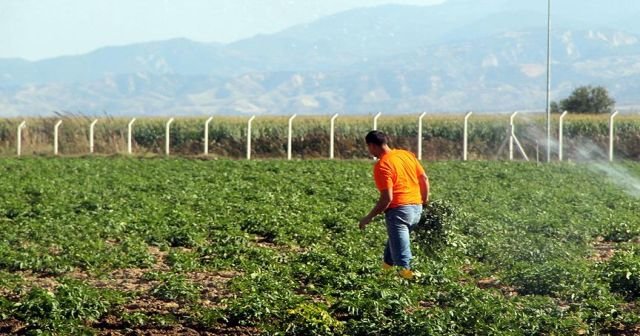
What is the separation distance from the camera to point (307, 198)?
27.1 meters

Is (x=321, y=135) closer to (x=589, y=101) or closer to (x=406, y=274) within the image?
(x=589, y=101)

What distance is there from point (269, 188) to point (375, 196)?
3310 mm

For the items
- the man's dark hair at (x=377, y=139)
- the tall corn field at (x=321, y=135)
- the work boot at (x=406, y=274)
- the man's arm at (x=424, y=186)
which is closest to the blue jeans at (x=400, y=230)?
the work boot at (x=406, y=274)

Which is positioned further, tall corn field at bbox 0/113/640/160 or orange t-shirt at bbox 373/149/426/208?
tall corn field at bbox 0/113/640/160

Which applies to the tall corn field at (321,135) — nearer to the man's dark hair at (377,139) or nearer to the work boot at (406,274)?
the work boot at (406,274)

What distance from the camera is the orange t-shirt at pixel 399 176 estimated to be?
14.6m

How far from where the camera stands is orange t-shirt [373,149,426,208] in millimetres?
14570

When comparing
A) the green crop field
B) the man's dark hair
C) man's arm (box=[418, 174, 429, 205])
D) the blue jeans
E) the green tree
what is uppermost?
the green tree

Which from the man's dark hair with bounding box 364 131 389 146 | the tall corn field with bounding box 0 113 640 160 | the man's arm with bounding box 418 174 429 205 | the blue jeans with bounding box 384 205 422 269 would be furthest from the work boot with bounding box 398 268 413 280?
the tall corn field with bounding box 0 113 640 160

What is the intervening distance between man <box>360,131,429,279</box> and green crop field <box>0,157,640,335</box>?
394 mm

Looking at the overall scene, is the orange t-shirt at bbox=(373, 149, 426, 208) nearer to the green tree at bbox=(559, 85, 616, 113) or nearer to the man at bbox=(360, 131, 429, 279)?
the man at bbox=(360, 131, 429, 279)

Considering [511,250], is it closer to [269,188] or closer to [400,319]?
[400,319]

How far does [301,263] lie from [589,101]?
2862 inches

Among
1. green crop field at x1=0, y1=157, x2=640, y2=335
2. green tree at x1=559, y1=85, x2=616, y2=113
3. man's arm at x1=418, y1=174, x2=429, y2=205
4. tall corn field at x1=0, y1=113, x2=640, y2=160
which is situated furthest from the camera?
green tree at x1=559, y1=85, x2=616, y2=113
